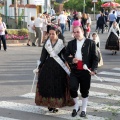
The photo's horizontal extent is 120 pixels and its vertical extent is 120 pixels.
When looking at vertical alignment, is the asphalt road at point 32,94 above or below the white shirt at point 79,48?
below

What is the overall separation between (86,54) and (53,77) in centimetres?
80

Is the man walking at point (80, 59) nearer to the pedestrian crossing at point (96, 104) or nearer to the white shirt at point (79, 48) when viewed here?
the white shirt at point (79, 48)

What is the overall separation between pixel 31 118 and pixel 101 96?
7.88 feet

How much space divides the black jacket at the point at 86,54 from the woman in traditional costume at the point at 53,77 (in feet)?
0.82

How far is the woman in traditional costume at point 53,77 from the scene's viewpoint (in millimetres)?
7266

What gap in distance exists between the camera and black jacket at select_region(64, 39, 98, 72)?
23.0ft

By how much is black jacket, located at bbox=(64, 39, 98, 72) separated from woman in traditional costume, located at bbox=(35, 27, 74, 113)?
0.25 m

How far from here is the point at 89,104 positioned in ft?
27.2

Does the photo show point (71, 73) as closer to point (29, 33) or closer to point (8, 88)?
point (8, 88)

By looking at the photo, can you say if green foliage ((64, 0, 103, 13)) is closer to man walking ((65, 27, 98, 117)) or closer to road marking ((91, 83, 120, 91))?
road marking ((91, 83, 120, 91))

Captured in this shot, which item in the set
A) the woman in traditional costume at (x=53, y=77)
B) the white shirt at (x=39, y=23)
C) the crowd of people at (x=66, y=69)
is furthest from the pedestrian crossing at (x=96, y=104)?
the white shirt at (x=39, y=23)

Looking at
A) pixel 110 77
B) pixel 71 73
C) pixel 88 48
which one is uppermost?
pixel 88 48

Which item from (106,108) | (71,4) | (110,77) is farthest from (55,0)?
(106,108)

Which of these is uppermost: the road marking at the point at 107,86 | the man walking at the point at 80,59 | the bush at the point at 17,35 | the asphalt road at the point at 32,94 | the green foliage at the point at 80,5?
the green foliage at the point at 80,5
